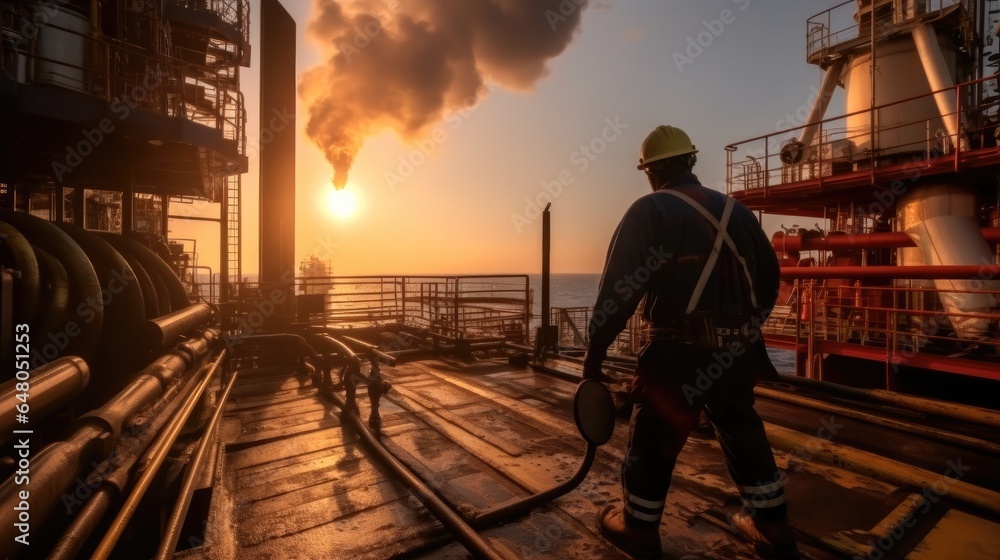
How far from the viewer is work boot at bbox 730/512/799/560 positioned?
2152 millimetres

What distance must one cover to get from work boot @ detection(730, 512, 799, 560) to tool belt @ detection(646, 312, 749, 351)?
33.5 inches

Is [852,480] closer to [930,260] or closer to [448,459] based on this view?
[448,459]

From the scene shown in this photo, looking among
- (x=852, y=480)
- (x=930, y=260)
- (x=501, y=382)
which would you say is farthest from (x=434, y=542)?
(x=930, y=260)

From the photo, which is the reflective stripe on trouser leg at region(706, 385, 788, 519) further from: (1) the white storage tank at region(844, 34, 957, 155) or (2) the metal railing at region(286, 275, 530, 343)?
(1) the white storage tank at region(844, 34, 957, 155)

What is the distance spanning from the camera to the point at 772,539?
7.10 feet

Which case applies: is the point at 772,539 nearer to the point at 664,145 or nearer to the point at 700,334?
the point at 700,334

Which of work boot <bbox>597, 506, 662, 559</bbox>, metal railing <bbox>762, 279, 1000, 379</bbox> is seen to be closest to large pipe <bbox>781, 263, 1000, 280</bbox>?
metal railing <bbox>762, 279, 1000, 379</bbox>

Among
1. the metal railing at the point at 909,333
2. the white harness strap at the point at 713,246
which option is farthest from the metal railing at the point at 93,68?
the metal railing at the point at 909,333

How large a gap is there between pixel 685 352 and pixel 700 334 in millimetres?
116

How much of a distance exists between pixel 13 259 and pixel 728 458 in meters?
4.18

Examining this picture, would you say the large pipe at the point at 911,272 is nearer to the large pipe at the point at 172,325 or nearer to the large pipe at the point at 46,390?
the large pipe at the point at 46,390

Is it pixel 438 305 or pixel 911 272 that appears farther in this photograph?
pixel 438 305

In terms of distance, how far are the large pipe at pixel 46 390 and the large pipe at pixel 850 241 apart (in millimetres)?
10051

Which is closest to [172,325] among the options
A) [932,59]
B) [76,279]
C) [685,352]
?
[76,279]
